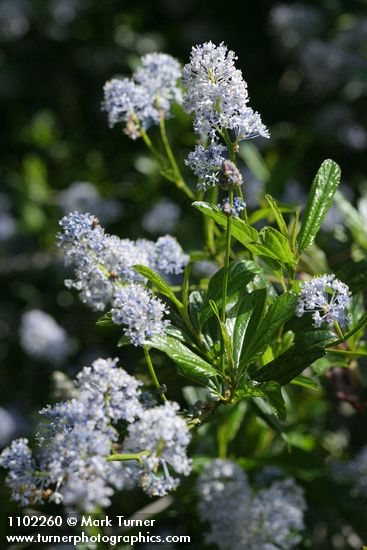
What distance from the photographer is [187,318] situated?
1.51 metres

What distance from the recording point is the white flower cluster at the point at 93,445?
118 cm

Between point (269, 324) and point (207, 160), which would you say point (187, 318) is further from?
point (207, 160)

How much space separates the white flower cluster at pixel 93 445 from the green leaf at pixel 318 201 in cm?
50

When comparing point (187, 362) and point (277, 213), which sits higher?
point (277, 213)

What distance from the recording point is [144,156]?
11.4 ft

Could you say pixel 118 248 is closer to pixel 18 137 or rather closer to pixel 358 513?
pixel 358 513

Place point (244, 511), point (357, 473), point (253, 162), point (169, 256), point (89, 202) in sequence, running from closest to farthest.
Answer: point (169, 256) → point (244, 511) → point (357, 473) → point (253, 162) → point (89, 202)

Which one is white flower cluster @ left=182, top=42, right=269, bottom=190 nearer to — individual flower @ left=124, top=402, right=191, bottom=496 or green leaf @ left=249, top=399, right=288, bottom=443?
individual flower @ left=124, top=402, right=191, bottom=496

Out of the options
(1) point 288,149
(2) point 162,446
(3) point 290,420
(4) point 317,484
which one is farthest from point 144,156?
(2) point 162,446

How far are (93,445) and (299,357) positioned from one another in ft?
1.51

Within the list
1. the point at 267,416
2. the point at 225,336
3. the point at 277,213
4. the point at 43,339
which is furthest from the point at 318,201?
the point at 43,339

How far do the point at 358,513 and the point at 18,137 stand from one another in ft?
8.99

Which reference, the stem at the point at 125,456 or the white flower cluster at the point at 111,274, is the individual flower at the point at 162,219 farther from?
the stem at the point at 125,456

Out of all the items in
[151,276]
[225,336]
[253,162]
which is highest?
[253,162]
